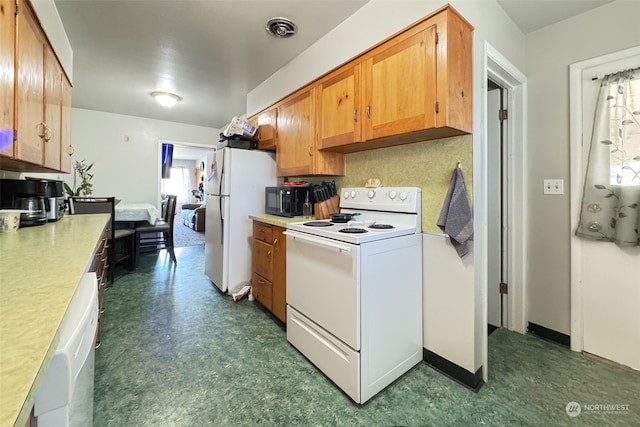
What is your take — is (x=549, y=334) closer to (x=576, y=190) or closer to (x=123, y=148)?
(x=576, y=190)

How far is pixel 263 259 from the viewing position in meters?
2.50

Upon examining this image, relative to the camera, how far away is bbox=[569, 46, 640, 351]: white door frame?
185 cm

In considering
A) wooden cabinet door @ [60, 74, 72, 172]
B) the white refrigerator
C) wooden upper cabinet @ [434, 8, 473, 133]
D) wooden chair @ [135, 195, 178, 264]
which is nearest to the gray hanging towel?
wooden upper cabinet @ [434, 8, 473, 133]

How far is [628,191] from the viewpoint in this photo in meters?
1.67

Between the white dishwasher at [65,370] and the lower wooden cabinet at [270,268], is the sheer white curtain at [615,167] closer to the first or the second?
the lower wooden cabinet at [270,268]

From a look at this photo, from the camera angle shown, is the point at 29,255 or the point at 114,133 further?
the point at 114,133

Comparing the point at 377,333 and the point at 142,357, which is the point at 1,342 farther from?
the point at 142,357

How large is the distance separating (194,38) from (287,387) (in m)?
2.72

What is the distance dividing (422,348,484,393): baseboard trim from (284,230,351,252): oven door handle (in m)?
0.98

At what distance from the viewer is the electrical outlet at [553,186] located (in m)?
1.94

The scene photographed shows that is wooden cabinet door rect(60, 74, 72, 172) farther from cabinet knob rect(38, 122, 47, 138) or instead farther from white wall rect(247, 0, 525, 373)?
white wall rect(247, 0, 525, 373)

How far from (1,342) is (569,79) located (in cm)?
289

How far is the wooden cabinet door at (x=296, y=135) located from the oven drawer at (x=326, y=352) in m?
1.21

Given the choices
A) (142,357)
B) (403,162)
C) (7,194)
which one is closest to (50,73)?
(7,194)
